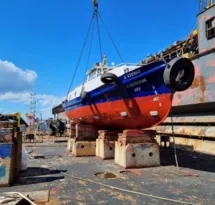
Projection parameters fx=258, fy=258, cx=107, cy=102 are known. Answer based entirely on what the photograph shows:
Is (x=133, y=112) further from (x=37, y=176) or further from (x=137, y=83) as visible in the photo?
(x=37, y=176)

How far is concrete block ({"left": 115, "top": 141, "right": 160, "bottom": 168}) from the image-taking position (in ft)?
24.1

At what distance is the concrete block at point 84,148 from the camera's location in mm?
Answer: 10009

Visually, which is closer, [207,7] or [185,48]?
[207,7]

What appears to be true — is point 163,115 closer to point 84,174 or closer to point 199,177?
point 199,177

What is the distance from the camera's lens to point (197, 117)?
11.7 metres

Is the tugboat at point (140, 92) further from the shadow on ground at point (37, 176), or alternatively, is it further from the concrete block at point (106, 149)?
the shadow on ground at point (37, 176)

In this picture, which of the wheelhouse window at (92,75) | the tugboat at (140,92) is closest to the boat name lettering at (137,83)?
the tugboat at (140,92)

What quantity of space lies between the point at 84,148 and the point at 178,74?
4.97 metres

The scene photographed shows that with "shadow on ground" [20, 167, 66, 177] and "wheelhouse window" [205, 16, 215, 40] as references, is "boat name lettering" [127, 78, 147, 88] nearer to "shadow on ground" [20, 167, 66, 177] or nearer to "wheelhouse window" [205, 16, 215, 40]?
"shadow on ground" [20, 167, 66, 177]

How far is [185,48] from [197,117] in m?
4.25

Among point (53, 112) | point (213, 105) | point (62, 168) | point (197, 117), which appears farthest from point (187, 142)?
point (53, 112)

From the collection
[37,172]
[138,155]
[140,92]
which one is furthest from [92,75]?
[37,172]

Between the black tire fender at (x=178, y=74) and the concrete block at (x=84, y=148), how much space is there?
15.2ft

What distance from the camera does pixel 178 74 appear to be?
6.94 m
